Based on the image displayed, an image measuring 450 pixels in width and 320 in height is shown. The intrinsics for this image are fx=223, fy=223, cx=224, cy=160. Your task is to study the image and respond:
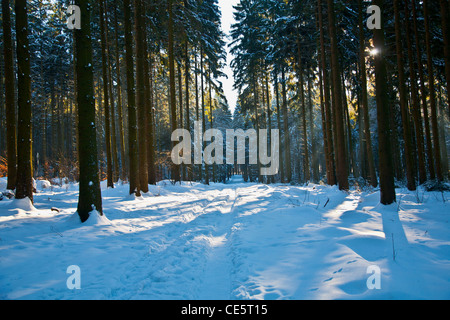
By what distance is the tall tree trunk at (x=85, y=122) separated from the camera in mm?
5613

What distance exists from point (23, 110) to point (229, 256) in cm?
727

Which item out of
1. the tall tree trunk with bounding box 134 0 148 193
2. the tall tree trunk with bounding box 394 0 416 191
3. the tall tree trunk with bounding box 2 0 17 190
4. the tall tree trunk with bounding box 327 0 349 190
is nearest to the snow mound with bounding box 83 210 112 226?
the tall tree trunk with bounding box 2 0 17 190

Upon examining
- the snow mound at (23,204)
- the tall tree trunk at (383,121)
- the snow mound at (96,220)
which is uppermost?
the tall tree trunk at (383,121)

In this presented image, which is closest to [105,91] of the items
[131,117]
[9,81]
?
[131,117]

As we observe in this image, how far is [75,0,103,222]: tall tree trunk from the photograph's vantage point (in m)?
5.61

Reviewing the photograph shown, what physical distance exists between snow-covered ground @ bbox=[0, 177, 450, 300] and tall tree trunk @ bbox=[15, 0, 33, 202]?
61 cm

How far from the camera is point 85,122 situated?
566cm

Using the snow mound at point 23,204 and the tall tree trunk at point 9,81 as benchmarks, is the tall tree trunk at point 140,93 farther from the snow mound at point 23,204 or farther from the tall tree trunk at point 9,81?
the snow mound at point 23,204

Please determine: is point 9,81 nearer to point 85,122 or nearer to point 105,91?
point 105,91

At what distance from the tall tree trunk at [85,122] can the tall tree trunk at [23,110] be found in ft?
7.68

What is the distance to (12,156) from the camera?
817 centimetres

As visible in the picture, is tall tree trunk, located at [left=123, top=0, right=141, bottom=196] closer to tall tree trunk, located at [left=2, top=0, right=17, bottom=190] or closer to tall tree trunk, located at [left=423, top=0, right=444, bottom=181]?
tall tree trunk, located at [left=2, top=0, right=17, bottom=190]

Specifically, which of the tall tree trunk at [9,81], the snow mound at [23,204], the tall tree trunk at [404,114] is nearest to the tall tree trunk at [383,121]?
the tall tree trunk at [404,114]

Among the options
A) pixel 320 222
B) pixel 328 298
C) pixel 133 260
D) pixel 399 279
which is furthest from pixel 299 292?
pixel 320 222
